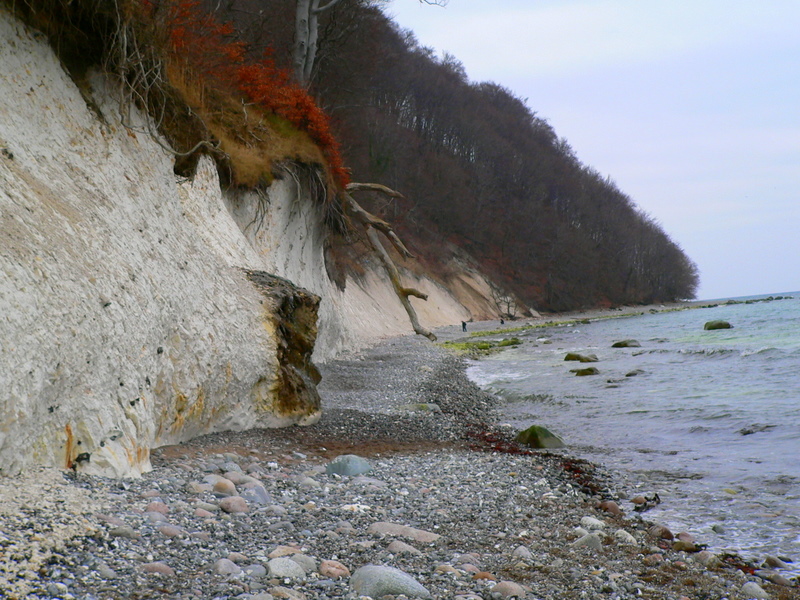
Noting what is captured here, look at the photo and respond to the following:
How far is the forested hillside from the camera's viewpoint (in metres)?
25.0

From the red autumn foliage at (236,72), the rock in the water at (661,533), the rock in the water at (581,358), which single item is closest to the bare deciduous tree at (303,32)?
the red autumn foliage at (236,72)

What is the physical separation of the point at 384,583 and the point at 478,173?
2805 inches

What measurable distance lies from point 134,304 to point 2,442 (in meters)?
2.05

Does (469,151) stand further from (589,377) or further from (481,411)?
(481,411)

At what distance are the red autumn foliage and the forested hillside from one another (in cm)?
752

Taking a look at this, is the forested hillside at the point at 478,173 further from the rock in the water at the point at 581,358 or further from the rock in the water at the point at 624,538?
the rock in the water at the point at 624,538

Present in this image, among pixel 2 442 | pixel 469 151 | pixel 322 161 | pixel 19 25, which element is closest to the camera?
pixel 2 442

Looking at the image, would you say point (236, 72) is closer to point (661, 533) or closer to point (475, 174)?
point (661, 533)

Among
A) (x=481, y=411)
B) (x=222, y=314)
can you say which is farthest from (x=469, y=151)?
(x=222, y=314)

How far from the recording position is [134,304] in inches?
221

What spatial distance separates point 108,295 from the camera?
5.27m

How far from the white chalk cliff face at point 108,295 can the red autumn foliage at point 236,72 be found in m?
1.93

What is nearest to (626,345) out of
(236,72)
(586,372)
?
(586,372)

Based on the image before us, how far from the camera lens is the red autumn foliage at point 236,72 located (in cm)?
936
